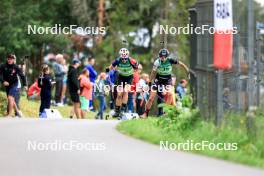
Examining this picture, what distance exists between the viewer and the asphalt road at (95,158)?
11.8 metres

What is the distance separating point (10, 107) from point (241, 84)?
1044cm

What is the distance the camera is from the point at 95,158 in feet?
43.5

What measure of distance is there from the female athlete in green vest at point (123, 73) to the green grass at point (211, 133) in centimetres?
433

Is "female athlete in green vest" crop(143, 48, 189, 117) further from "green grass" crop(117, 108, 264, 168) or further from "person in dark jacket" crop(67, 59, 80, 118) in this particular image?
"green grass" crop(117, 108, 264, 168)

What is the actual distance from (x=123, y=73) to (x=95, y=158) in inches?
426

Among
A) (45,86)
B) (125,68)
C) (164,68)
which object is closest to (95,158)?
(164,68)

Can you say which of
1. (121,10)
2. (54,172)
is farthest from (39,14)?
(54,172)

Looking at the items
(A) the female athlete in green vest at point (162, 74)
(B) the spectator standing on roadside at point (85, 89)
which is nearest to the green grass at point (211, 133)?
(A) the female athlete in green vest at point (162, 74)

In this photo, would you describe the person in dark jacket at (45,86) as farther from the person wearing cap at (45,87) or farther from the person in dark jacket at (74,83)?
the person in dark jacket at (74,83)

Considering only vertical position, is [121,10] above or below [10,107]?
above

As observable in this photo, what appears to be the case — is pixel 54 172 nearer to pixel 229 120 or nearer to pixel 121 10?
pixel 229 120

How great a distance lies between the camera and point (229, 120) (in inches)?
636

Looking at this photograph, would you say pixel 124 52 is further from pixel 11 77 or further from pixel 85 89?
pixel 85 89

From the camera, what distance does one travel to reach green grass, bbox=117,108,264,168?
13273 millimetres
